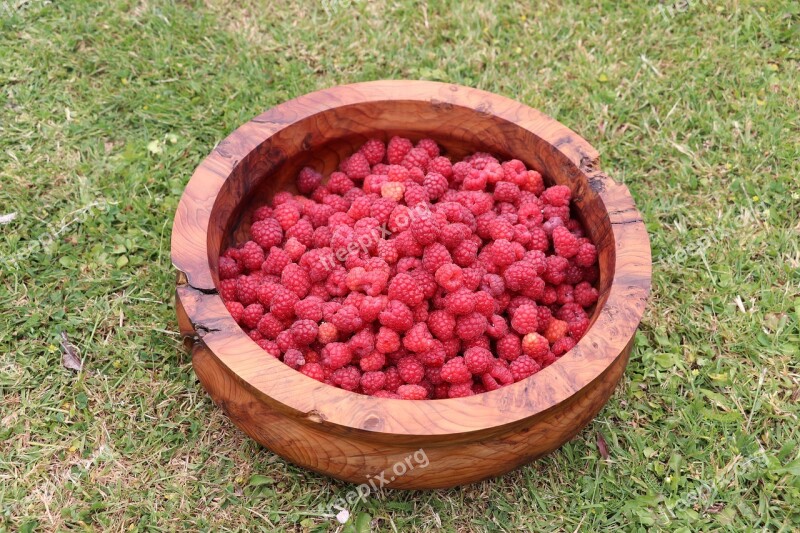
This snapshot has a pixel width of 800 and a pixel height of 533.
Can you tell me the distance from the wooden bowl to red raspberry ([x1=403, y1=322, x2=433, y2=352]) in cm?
22

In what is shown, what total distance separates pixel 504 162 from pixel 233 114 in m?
1.40

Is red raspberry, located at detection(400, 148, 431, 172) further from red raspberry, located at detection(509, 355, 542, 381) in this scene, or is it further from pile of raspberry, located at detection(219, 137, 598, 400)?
red raspberry, located at detection(509, 355, 542, 381)

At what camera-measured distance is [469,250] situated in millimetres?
2133

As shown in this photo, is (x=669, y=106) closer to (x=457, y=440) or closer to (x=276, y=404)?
(x=457, y=440)

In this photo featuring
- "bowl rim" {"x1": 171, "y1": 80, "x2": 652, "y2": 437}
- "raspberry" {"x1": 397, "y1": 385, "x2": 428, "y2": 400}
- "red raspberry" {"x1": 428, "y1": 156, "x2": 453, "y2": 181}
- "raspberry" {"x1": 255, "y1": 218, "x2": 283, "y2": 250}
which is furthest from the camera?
"red raspberry" {"x1": 428, "y1": 156, "x2": 453, "y2": 181}

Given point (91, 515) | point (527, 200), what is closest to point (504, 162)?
point (527, 200)

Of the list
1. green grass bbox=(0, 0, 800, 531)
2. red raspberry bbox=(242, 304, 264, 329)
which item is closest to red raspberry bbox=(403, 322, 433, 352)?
red raspberry bbox=(242, 304, 264, 329)

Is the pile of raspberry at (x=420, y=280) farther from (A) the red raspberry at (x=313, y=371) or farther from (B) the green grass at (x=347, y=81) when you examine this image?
(B) the green grass at (x=347, y=81)

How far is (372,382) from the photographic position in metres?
2.00

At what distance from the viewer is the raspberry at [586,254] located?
226 cm

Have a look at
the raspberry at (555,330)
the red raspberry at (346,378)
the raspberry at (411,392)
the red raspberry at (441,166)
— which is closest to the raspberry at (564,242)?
the raspberry at (555,330)

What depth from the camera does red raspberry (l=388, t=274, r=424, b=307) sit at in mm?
2002

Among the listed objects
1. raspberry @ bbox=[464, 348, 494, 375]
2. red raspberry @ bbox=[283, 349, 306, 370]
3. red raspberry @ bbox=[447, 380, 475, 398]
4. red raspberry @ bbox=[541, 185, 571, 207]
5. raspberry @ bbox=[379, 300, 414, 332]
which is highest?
red raspberry @ bbox=[541, 185, 571, 207]

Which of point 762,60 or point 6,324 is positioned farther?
point 762,60
